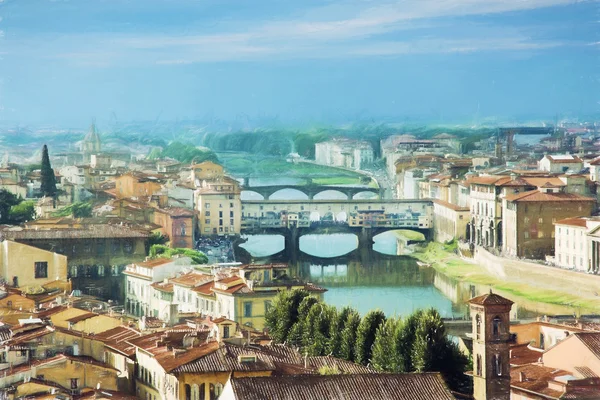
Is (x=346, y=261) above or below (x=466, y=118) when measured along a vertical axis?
A: below

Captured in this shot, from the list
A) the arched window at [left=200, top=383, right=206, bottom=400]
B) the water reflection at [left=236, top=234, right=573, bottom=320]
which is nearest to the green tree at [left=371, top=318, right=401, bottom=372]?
the arched window at [left=200, top=383, right=206, bottom=400]

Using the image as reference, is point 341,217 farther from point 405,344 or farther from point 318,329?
point 405,344

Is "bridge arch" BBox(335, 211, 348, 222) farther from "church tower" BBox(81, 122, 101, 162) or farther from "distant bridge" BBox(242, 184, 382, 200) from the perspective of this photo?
"church tower" BBox(81, 122, 101, 162)

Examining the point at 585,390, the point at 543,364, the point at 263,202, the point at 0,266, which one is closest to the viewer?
the point at 585,390

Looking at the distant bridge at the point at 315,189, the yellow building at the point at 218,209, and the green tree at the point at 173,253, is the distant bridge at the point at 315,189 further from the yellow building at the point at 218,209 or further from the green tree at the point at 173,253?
the green tree at the point at 173,253

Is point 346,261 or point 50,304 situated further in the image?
point 346,261

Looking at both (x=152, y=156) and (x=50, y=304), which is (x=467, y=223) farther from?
(x=50, y=304)

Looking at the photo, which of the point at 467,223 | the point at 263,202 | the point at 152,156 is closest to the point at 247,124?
the point at 152,156
